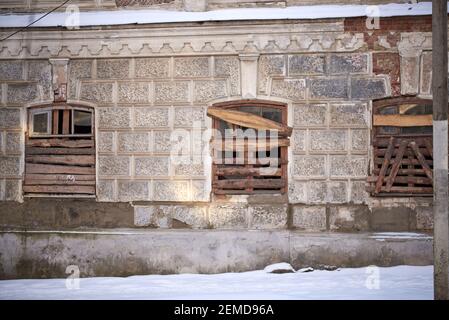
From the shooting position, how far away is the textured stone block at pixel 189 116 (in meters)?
10.2

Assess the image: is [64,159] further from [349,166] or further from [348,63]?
[348,63]

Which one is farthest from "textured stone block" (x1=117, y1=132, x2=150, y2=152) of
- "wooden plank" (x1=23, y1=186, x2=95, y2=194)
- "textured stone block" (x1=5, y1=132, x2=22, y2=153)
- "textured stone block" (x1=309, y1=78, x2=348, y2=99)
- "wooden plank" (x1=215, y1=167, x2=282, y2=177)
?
"textured stone block" (x1=309, y1=78, x2=348, y2=99)

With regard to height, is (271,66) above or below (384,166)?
above

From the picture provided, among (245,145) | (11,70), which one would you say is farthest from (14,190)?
(245,145)

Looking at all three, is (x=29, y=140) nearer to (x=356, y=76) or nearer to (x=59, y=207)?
(x=59, y=207)

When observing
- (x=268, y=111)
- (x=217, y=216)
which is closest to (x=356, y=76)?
(x=268, y=111)

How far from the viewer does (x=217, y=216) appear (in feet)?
33.2

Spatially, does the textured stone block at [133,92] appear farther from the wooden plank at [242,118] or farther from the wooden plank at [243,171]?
the wooden plank at [243,171]

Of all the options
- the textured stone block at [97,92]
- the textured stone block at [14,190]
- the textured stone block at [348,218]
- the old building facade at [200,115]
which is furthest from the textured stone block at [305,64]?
the textured stone block at [14,190]

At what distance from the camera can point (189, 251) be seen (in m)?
9.99

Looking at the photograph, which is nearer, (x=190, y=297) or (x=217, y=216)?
(x=190, y=297)

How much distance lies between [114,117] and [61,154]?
1.28 m

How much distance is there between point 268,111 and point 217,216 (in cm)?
217

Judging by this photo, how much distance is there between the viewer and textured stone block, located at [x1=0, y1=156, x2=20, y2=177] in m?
10.5
